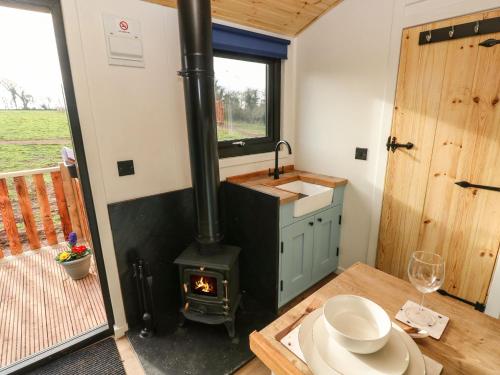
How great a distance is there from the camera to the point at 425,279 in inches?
32.0

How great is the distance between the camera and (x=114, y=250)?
5.83ft

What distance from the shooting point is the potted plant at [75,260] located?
8.20 feet

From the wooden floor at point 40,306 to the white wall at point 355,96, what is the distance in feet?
7.21

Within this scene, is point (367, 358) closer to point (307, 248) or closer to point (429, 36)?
point (307, 248)

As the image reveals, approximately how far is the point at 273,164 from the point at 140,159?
123 cm

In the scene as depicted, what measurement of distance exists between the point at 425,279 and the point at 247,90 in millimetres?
2021

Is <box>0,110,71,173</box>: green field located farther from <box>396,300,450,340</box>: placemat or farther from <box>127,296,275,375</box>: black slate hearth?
<box>396,300,450,340</box>: placemat

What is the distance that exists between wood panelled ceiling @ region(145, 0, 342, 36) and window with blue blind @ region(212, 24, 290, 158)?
8cm

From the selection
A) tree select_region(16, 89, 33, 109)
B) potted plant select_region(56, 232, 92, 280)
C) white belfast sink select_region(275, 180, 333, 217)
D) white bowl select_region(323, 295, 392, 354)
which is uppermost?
tree select_region(16, 89, 33, 109)

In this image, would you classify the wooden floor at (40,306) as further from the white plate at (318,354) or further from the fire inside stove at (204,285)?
the white plate at (318,354)

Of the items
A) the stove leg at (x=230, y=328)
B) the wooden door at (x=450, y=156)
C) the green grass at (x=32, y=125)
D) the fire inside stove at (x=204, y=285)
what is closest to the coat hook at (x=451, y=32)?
the wooden door at (x=450, y=156)

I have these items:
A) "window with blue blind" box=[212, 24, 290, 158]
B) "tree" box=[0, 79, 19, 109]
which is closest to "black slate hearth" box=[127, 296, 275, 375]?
"window with blue blind" box=[212, 24, 290, 158]

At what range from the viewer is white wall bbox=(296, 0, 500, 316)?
184 centimetres

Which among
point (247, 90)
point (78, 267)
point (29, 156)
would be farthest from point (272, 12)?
point (29, 156)
